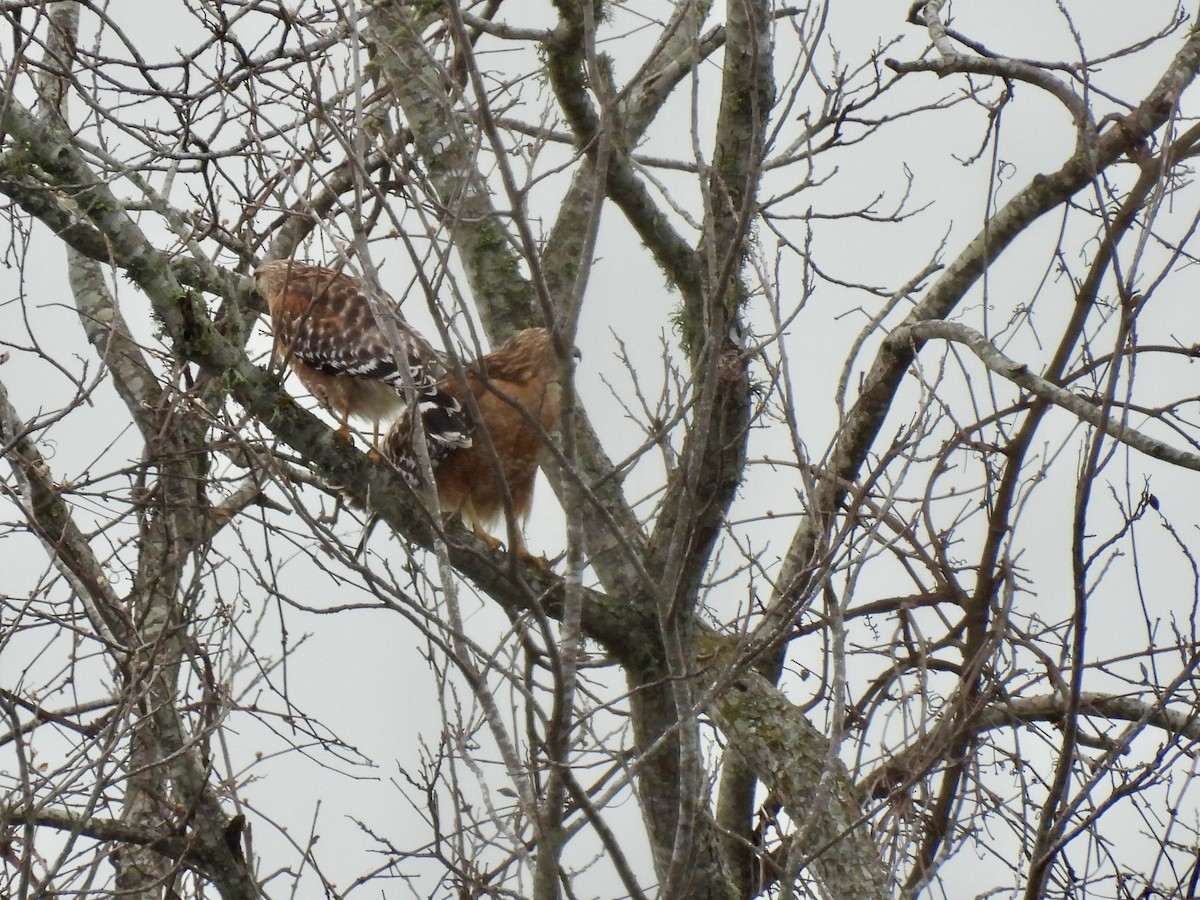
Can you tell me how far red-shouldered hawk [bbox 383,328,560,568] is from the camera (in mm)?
4914

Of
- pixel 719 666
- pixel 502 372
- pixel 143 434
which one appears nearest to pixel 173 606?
pixel 143 434

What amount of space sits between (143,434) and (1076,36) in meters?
3.73

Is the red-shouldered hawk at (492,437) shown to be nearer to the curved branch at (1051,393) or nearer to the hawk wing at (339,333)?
the hawk wing at (339,333)

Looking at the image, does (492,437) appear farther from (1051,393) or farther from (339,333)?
(1051,393)

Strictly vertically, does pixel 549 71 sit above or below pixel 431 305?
above

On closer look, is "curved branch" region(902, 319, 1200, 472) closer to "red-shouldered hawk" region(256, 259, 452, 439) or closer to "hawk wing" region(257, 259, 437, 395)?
"hawk wing" region(257, 259, 437, 395)

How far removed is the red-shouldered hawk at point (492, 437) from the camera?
4.91 m

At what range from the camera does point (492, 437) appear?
4984mm

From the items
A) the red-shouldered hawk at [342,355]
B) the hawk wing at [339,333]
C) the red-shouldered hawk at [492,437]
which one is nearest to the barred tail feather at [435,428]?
the red-shouldered hawk at [492,437]

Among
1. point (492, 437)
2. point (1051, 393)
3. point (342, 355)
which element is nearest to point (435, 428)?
point (492, 437)

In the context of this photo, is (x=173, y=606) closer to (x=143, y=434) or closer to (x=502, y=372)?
(x=143, y=434)

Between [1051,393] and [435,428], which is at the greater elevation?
[435,428]

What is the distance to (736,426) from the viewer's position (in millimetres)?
3963

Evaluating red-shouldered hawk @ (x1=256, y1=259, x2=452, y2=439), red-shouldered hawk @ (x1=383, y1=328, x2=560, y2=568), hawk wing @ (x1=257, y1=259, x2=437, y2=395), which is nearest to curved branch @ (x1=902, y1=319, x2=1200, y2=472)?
red-shouldered hawk @ (x1=383, y1=328, x2=560, y2=568)
